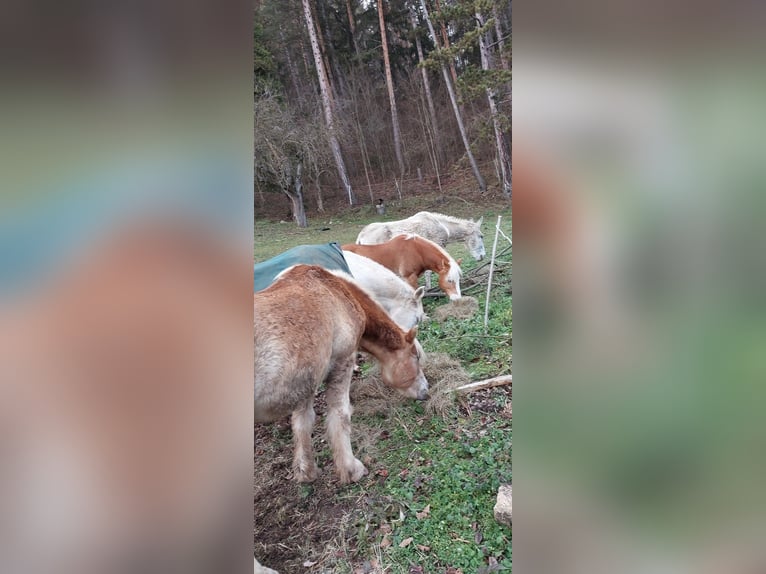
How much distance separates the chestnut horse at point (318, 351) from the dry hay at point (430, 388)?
0.19ft

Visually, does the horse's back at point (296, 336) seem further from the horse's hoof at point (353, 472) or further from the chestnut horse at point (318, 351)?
the horse's hoof at point (353, 472)

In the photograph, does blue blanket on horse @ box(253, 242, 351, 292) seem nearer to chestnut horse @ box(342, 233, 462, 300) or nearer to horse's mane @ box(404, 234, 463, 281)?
chestnut horse @ box(342, 233, 462, 300)

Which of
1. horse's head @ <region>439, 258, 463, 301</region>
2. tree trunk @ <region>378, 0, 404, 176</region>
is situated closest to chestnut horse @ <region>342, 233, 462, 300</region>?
horse's head @ <region>439, 258, 463, 301</region>

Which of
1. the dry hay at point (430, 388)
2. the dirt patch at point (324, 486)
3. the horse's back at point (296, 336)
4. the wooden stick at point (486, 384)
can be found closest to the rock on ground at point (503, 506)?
the dirt patch at point (324, 486)

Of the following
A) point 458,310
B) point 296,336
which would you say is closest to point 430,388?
point 458,310

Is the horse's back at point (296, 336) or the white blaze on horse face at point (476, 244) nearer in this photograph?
the horse's back at point (296, 336)

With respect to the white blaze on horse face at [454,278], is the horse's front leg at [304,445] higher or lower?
lower

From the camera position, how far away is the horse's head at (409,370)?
219 cm
